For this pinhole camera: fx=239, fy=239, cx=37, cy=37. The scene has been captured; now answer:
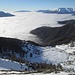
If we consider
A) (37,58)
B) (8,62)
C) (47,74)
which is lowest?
(37,58)

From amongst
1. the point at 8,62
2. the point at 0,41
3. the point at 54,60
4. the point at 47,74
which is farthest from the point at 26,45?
the point at 47,74

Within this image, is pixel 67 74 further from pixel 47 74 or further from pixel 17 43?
pixel 17 43

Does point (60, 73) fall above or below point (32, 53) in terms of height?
above

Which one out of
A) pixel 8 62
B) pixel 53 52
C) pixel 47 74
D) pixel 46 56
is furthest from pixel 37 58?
pixel 47 74

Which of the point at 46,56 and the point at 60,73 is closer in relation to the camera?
the point at 60,73

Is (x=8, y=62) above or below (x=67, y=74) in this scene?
below

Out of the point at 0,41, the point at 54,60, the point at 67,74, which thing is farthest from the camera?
the point at 0,41

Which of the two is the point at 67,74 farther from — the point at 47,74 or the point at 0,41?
the point at 0,41

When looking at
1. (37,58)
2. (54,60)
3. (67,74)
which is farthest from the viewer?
(37,58)

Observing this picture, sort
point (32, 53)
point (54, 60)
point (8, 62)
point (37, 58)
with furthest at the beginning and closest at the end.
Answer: point (32, 53) < point (37, 58) < point (54, 60) < point (8, 62)
